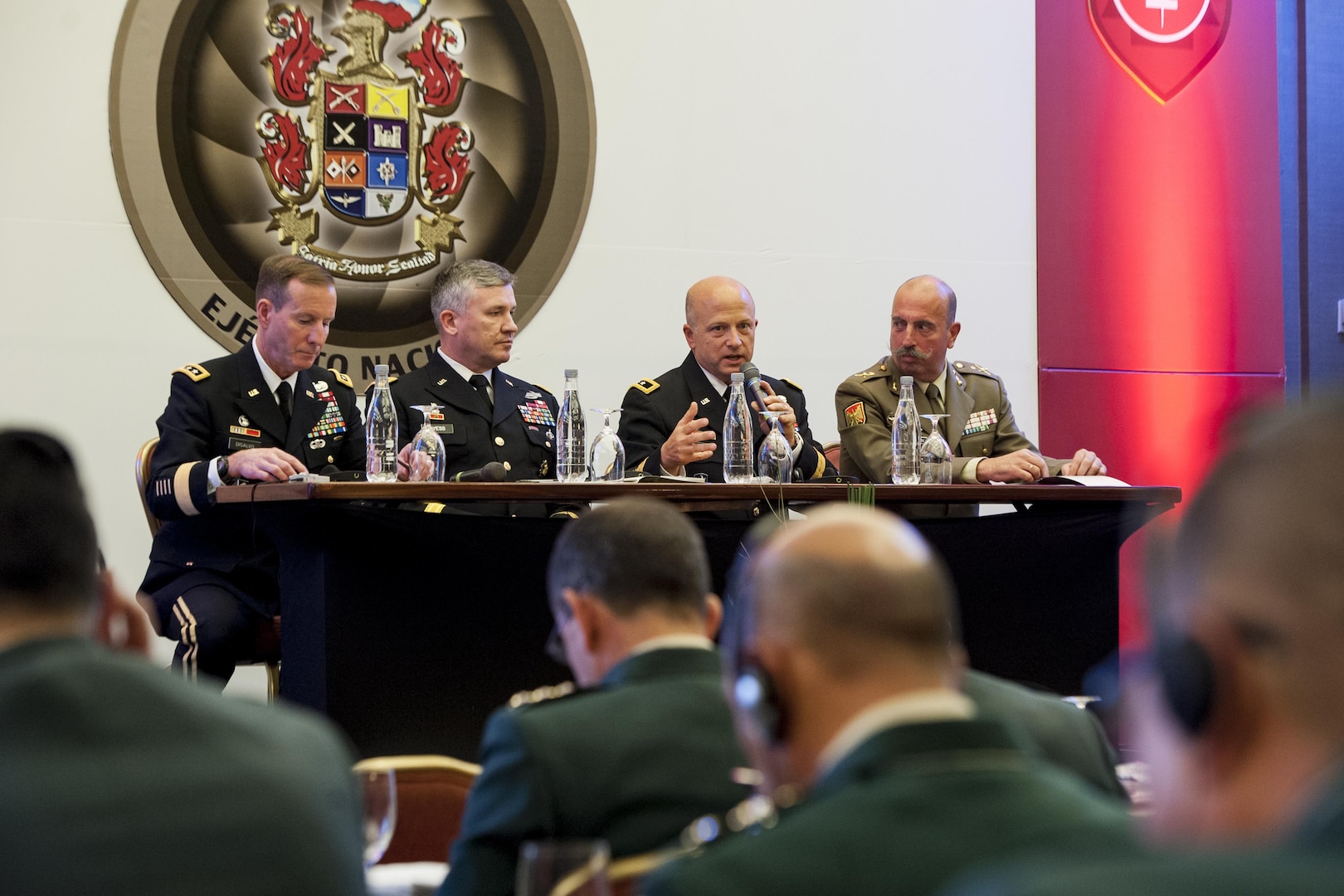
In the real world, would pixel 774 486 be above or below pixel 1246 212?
below

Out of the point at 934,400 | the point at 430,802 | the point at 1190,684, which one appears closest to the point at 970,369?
the point at 934,400

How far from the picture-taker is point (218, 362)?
4.09 m

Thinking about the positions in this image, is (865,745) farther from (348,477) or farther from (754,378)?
(754,378)

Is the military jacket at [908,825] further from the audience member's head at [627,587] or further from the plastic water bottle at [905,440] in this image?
the plastic water bottle at [905,440]

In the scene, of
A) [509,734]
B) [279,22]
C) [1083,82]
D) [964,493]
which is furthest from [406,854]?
[1083,82]

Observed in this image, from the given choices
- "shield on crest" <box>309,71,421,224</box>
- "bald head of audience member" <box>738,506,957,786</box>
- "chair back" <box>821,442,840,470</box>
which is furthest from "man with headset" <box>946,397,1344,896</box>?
"shield on crest" <box>309,71,421,224</box>

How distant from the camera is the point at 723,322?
445cm

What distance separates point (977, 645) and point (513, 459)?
1.48 meters

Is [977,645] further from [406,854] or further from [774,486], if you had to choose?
[406,854]

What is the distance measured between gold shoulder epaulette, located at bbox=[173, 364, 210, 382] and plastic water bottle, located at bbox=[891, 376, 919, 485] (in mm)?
1918

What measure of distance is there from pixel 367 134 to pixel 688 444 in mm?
2004

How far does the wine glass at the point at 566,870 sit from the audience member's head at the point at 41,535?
45 cm

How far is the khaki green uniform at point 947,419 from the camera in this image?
4230 millimetres

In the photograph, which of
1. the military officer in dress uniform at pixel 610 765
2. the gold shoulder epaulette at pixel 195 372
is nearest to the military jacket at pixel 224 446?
the gold shoulder epaulette at pixel 195 372
